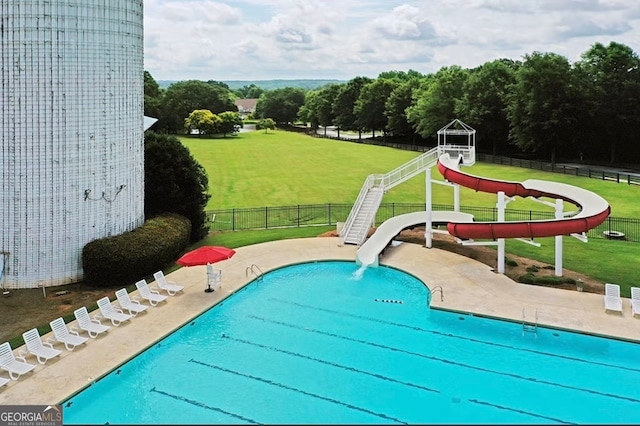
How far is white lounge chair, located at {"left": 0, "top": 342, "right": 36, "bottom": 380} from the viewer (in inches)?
548

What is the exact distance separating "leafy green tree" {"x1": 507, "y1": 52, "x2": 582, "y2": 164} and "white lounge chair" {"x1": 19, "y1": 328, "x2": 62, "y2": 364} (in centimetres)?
5449

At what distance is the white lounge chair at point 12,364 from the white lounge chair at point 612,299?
58.7 feet

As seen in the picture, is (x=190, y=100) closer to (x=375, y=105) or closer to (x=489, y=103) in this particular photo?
(x=375, y=105)

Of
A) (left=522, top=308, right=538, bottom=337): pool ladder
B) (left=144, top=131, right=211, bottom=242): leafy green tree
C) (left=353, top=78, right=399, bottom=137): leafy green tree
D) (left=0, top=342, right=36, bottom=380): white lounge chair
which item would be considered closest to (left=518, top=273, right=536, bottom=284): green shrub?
(left=522, top=308, right=538, bottom=337): pool ladder

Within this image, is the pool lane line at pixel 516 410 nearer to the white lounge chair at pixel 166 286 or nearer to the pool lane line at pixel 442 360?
the pool lane line at pixel 442 360

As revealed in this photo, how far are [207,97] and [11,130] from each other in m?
110

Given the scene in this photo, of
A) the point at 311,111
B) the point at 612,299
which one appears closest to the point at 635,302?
the point at 612,299

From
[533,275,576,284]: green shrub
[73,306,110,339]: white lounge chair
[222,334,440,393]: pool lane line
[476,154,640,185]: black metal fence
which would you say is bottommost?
[222,334,440,393]: pool lane line

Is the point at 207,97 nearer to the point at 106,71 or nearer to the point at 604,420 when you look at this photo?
the point at 106,71

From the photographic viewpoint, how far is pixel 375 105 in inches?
3853

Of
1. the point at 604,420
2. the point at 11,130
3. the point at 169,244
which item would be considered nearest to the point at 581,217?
the point at 604,420

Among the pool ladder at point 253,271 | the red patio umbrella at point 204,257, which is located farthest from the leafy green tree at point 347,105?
the red patio umbrella at point 204,257

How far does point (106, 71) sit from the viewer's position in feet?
69.3

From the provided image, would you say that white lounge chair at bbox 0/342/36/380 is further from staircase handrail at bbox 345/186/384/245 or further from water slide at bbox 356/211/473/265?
staircase handrail at bbox 345/186/384/245
